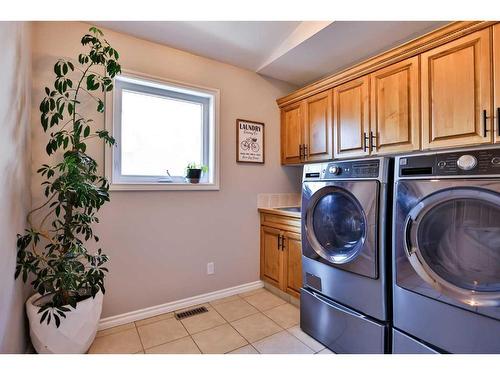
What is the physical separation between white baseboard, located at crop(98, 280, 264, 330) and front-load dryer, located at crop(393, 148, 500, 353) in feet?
4.93

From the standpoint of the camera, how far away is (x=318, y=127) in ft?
7.77

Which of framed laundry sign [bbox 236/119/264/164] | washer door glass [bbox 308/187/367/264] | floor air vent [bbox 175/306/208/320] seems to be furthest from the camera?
framed laundry sign [bbox 236/119/264/164]

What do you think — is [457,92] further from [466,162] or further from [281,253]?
[281,253]

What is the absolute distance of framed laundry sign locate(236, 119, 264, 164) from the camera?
2.55m

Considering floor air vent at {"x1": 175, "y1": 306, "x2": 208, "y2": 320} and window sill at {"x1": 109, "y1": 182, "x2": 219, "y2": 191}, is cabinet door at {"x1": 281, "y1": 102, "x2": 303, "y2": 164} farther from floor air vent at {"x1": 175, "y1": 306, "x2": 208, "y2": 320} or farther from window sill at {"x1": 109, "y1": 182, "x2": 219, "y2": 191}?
floor air vent at {"x1": 175, "y1": 306, "x2": 208, "y2": 320}

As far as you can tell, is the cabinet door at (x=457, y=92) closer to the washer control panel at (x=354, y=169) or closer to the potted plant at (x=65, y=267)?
the washer control panel at (x=354, y=169)

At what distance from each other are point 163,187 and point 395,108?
6.30 feet

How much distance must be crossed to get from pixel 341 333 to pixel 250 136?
1.89m

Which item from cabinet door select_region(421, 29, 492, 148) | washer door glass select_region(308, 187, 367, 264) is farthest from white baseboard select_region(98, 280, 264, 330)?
cabinet door select_region(421, 29, 492, 148)

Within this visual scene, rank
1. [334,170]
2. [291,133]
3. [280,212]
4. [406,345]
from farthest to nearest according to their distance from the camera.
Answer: [291,133] → [280,212] → [334,170] → [406,345]

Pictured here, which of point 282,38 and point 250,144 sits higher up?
point 282,38

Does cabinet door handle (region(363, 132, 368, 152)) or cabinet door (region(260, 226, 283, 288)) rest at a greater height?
cabinet door handle (region(363, 132, 368, 152))

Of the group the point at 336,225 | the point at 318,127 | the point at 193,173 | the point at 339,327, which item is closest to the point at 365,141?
the point at 318,127
